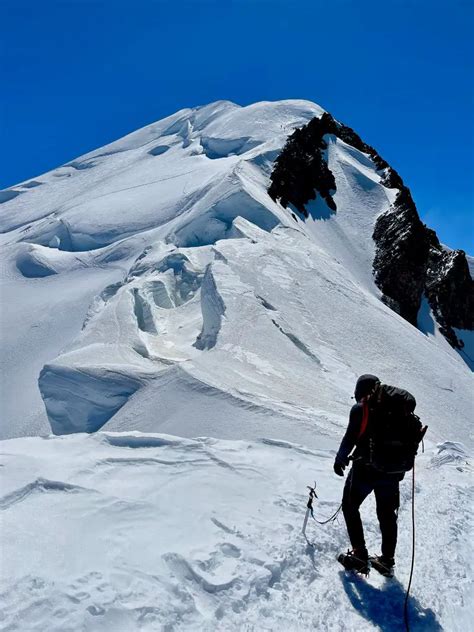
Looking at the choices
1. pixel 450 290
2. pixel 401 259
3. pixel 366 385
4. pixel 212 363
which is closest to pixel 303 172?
pixel 401 259

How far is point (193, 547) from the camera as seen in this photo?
423 cm

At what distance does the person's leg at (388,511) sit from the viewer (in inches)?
171

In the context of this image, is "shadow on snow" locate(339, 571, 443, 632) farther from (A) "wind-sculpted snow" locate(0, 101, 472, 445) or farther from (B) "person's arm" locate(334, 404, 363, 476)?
(A) "wind-sculpted snow" locate(0, 101, 472, 445)

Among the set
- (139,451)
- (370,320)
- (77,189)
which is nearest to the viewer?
(139,451)

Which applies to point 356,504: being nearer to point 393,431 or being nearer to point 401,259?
point 393,431

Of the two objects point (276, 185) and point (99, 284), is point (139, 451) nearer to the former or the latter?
point (99, 284)

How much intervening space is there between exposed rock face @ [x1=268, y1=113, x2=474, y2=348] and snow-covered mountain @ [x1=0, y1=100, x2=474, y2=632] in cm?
18

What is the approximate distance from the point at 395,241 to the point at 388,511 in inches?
1336

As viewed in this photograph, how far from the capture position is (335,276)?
2080cm

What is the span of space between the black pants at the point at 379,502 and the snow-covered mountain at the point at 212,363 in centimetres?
38

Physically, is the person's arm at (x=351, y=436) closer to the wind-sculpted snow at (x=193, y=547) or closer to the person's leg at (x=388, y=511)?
the person's leg at (x=388, y=511)

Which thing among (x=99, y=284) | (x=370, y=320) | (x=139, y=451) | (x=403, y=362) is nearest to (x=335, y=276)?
(x=370, y=320)

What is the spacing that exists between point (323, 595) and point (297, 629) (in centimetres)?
46

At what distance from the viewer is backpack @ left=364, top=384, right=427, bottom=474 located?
416 centimetres
